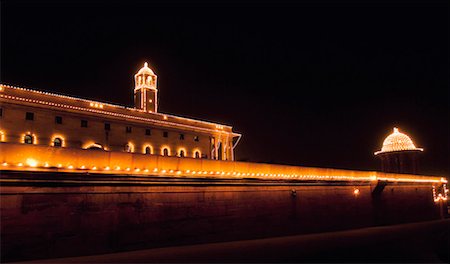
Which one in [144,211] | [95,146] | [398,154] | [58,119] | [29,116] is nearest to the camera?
[144,211]

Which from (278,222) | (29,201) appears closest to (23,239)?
(29,201)

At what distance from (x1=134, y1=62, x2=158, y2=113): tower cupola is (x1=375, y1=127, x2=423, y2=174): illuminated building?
39.3 metres

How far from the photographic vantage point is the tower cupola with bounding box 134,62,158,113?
5557 cm

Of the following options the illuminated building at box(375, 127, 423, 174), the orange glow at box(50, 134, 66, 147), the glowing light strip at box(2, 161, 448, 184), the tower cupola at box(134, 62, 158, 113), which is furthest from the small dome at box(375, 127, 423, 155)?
the orange glow at box(50, 134, 66, 147)

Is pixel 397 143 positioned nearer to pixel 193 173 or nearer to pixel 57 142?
pixel 57 142

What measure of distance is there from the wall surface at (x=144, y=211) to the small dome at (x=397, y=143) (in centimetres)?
3781

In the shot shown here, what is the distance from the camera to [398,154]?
63.6m

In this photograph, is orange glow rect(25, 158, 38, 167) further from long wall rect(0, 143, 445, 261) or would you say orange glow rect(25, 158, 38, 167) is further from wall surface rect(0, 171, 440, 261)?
wall surface rect(0, 171, 440, 261)

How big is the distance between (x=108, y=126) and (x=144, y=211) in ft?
82.1

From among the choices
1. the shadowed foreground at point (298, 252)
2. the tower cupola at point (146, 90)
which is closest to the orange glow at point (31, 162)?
the shadowed foreground at point (298, 252)

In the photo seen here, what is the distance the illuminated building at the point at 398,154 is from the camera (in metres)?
62.3

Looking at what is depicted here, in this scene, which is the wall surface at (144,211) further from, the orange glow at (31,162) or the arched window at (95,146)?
the arched window at (95,146)

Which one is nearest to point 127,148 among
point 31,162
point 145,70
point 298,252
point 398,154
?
point 145,70


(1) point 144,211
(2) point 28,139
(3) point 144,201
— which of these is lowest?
(1) point 144,211
